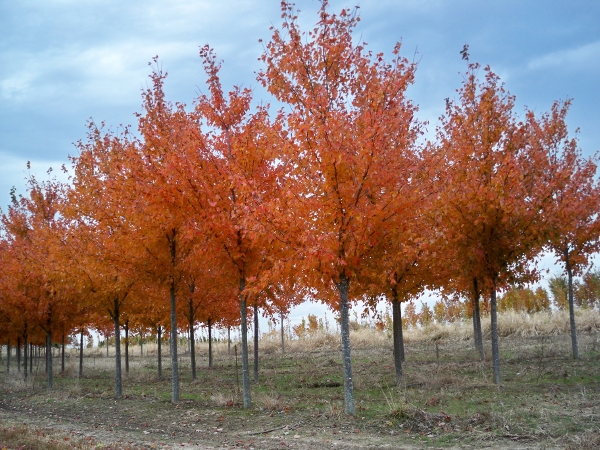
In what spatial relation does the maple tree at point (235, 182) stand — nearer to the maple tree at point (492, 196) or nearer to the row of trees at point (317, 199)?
the row of trees at point (317, 199)

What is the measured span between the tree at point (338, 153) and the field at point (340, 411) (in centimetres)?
141

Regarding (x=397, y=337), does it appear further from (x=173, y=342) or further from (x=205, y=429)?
(x=205, y=429)

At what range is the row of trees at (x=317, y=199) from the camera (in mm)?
8852

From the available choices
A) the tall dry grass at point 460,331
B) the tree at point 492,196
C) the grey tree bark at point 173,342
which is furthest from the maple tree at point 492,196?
the tall dry grass at point 460,331

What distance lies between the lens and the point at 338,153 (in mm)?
8391

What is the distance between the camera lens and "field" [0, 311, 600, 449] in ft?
24.1

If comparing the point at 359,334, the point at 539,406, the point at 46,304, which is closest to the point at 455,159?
the point at 539,406

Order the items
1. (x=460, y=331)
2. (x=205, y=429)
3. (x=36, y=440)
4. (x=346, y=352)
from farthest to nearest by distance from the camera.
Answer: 1. (x=460, y=331)
2. (x=346, y=352)
3. (x=205, y=429)
4. (x=36, y=440)

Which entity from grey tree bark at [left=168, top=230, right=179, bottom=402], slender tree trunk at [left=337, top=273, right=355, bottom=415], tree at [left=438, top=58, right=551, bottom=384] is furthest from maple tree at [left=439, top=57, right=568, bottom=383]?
grey tree bark at [left=168, top=230, right=179, bottom=402]

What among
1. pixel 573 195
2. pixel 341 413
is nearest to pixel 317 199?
pixel 341 413

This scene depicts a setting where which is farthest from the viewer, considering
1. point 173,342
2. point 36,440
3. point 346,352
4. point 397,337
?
point 397,337

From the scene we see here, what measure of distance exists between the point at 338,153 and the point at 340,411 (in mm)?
4731

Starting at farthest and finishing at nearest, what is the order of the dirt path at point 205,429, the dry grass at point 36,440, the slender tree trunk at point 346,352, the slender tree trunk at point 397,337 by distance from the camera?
the slender tree trunk at point 397,337
the slender tree trunk at point 346,352
the dirt path at point 205,429
the dry grass at point 36,440

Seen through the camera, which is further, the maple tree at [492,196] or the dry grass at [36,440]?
the maple tree at [492,196]
